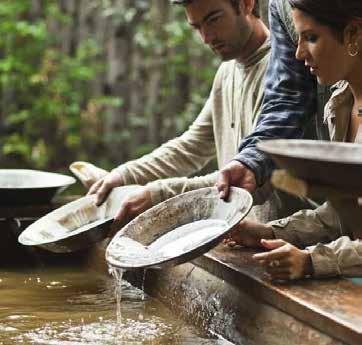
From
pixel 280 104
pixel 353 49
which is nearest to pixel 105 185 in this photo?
pixel 280 104

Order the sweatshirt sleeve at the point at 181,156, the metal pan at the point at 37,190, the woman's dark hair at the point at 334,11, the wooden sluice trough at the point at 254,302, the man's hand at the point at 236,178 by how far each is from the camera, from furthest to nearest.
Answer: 1. the metal pan at the point at 37,190
2. the sweatshirt sleeve at the point at 181,156
3. the man's hand at the point at 236,178
4. the woman's dark hair at the point at 334,11
5. the wooden sluice trough at the point at 254,302

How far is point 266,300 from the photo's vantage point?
346 cm

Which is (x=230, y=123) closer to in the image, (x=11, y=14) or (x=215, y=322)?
(x=215, y=322)

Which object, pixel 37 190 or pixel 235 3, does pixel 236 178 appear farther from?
pixel 37 190

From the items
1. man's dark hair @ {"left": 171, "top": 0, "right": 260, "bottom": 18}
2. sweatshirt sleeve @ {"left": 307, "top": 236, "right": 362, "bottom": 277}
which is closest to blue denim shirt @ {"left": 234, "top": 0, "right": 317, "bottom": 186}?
man's dark hair @ {"left": 171, "top": 0, "right": 260, "bottom": 18}

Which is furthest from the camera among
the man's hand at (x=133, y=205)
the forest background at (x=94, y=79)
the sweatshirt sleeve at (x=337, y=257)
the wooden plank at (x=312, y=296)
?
the forest background at (x=94, y=79)

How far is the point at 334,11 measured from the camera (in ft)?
11.0

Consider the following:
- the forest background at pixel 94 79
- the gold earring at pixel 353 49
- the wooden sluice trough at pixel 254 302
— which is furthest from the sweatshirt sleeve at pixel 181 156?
the forest background at pixel 94 79

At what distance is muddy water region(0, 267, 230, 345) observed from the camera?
12.5 feet

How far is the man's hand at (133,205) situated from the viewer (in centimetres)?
449

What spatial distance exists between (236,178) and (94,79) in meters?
8.08

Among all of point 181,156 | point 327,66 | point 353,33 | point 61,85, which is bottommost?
point 181,156

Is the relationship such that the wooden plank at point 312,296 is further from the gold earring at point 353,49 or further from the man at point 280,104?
the gold earring at point 353,49

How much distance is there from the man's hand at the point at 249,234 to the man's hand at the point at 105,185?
1077mm
